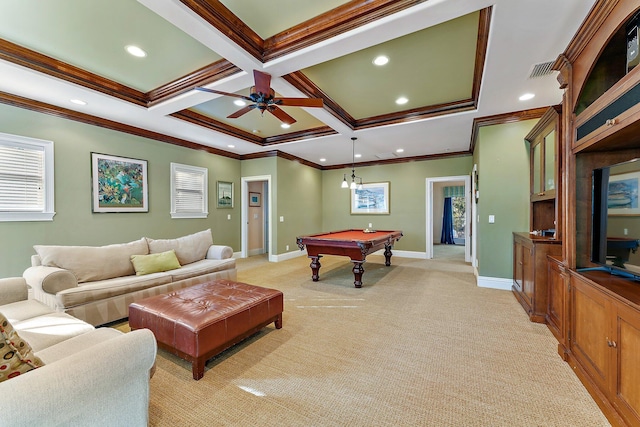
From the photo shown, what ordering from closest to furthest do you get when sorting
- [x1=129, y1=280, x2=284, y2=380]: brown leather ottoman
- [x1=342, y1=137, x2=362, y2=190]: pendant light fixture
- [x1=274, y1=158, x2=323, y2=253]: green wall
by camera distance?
[x1=129, y1=280, x2=284, y2=380]: brown leather ottoman → [x1=342, y1=137, x2=362, y2=190]: pendant light fixture → [x1=274, y1=158, x2=323, y2=253]: green wall

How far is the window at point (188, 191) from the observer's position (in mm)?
5219

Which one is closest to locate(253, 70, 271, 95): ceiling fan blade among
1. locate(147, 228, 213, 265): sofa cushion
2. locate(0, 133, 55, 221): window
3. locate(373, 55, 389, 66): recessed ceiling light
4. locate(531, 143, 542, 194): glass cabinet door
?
locate(373, 55, 389, 66): recessed ceiling light

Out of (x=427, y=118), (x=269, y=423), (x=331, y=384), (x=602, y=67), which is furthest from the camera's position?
(x=427, y=118)

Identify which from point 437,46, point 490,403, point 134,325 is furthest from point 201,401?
point 437,46

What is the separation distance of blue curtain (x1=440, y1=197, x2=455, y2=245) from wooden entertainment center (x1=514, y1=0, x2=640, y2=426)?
24.6 ft

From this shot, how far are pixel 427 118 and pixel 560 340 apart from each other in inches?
126

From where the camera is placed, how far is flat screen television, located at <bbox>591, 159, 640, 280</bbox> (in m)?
1.65

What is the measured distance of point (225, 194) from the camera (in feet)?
20.7

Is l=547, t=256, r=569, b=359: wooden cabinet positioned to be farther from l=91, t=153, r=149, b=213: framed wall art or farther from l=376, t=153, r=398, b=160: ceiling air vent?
l=91, t=153, r=149, b=213: framed wall art

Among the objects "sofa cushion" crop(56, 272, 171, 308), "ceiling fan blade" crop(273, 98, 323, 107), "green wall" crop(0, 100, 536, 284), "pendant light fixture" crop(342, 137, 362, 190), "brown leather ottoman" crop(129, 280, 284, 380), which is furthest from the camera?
"pendant light fixture" crop(342, 137, 362, 190)

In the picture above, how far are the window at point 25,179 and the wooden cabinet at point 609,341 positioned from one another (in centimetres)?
586

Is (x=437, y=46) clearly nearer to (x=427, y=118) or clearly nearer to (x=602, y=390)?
(x=427, y=118)

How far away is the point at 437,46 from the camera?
255 centimetres

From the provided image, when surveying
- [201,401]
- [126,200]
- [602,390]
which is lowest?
[201,401]
